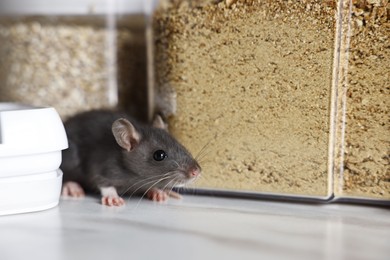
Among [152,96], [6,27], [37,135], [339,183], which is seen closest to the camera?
[37,135]

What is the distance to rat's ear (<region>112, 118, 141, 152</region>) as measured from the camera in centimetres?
129

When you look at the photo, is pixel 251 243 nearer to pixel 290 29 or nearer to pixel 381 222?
pixel 381 222

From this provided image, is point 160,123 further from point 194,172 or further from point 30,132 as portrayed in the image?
point 30,132

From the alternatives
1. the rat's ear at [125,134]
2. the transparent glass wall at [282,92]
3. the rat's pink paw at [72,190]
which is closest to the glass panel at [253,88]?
the transparent glass wall at [282,92]

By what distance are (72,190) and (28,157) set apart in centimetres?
26

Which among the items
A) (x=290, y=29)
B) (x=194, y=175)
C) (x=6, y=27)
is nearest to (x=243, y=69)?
(x=290, y=29)

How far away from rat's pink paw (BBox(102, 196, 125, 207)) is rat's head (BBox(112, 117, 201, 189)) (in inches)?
2.8

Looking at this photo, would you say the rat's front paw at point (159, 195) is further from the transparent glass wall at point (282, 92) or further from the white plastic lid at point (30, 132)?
the white plastic lid at point (30, 132)

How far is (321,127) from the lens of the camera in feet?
4.06

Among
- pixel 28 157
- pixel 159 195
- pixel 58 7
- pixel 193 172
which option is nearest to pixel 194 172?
pixel 193 172

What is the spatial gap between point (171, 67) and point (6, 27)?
1.65 feet

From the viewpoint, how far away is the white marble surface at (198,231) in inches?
38.3

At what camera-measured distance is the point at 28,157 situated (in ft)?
3.75

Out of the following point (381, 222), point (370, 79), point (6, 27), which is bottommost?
point (381, 222)
